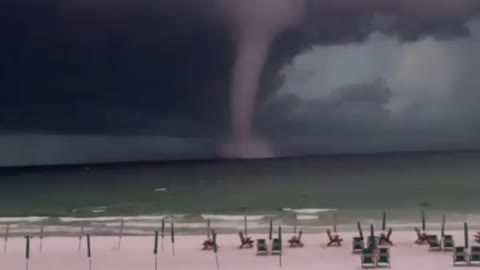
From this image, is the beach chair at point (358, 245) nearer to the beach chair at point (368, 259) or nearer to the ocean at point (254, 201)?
the beach chair at point (368, 259)

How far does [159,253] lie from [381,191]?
5682 cm

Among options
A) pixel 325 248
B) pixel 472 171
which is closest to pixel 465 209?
pixel 325 248

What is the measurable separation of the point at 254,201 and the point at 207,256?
44.2 metres

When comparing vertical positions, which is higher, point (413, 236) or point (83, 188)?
point (83, 188)

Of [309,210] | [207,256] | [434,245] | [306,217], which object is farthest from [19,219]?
[434,245]

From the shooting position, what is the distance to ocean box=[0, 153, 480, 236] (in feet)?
175

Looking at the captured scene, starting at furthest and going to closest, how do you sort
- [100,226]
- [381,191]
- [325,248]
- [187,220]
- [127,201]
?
[381,191], [127,201], [187,220], [100,226], [325,248]

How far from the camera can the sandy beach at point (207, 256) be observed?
88.0 ft

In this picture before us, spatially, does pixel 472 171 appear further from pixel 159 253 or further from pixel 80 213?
pixel 159 253

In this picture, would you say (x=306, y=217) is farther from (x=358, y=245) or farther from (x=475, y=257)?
(x=475, y=257)

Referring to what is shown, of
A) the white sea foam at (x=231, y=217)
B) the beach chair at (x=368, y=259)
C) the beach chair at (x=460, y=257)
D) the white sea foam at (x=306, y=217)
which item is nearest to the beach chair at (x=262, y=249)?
the beach chair at (x=368, y=259)

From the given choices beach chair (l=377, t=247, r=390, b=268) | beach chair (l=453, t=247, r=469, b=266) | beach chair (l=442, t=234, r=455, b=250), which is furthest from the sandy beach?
beach chair (l=442, t=234, r=455, b=250)

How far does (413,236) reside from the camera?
3406 centimetres

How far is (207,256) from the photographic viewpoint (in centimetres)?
2970
